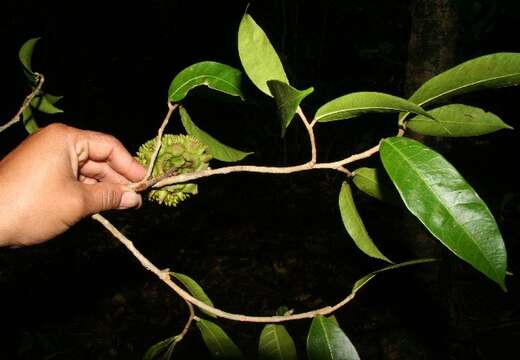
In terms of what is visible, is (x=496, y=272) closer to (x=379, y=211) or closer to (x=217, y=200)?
(x=379, y=211)

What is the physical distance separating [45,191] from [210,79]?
1.83 feet

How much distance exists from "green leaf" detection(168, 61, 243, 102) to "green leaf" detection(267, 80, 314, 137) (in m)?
0.31

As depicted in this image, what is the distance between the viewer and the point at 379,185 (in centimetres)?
105

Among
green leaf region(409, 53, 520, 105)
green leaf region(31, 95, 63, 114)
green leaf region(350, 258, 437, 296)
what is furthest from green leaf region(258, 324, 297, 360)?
green leaf region(31, 95, 63, 114)

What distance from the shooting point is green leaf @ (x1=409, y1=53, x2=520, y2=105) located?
2.50 ft

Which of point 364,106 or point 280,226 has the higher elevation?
point 364,106

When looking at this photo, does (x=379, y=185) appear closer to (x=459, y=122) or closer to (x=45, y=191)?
(x=459, y=122)

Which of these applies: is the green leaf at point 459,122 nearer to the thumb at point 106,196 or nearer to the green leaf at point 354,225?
the green leaf at point 354,225

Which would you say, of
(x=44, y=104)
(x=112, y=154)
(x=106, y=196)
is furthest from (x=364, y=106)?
(x=44, y=104)

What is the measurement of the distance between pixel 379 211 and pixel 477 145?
2.71 m

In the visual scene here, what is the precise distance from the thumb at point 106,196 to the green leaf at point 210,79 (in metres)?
0.35

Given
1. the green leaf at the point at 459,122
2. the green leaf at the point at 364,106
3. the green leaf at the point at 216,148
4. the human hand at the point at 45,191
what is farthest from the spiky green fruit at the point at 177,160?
the green leaf at the point at 459,122

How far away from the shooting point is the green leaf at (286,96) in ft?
2.44

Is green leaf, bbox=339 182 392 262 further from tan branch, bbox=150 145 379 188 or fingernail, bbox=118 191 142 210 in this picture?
fingernail, bbox=118 191 142 210
